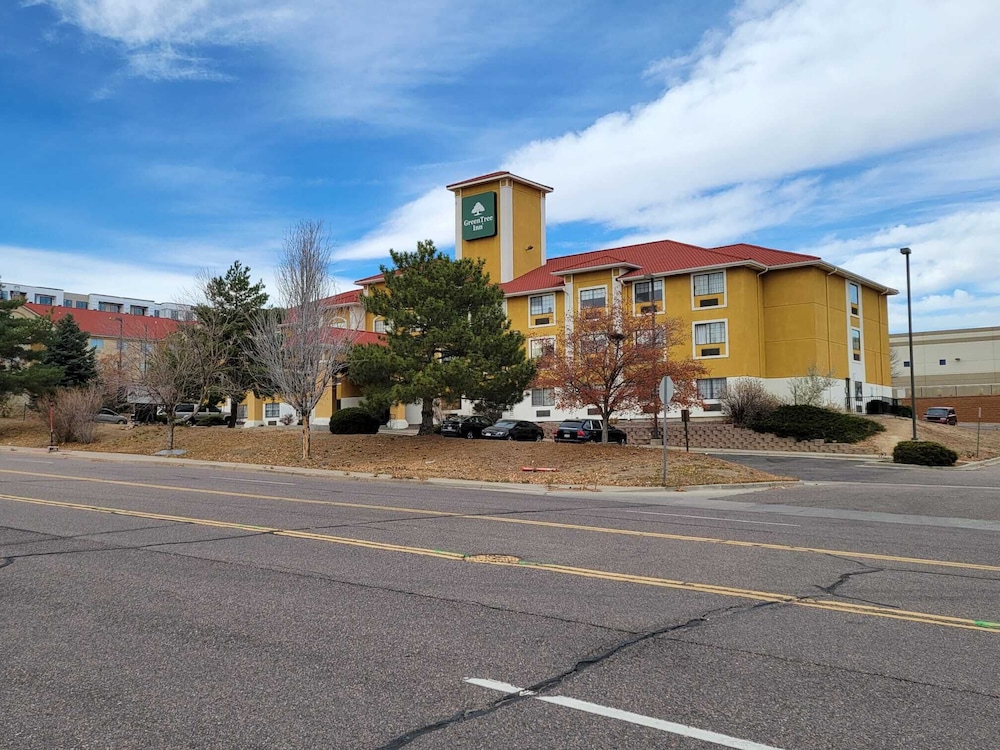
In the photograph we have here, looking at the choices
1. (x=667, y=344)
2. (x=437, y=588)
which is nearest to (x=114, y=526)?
(x=437, y=588)

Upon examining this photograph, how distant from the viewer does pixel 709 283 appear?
48.4 metres

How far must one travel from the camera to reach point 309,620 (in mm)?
6312

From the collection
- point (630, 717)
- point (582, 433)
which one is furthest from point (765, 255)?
point (630, 717)

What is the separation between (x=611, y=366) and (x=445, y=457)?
672 cm

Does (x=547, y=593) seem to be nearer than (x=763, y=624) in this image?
No

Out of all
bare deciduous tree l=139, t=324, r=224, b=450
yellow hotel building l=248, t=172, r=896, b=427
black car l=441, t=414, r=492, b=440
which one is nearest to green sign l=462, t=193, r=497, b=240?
yellow hotel building l=248, t=172, r=896, b=427

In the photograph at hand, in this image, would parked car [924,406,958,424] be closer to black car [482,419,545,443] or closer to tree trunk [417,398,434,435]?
black car [482,419,545,443]

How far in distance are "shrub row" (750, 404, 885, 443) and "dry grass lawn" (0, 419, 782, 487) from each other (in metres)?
14.2

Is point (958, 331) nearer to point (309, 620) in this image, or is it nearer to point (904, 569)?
point (904, 569)

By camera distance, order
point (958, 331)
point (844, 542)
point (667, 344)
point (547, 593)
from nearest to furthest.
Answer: point (547, 593), point (844, 542), point (667, 344), point (958, 331)

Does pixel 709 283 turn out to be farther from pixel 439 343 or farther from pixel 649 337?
pixel 439 343

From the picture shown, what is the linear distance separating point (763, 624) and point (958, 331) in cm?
9194

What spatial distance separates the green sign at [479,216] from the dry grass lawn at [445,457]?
28.3 m

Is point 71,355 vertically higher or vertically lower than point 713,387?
higher
